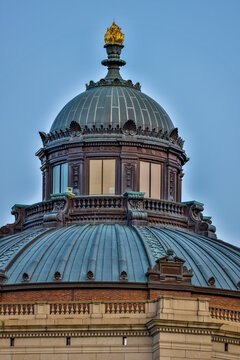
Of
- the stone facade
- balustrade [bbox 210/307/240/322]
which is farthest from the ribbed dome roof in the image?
the stone facade

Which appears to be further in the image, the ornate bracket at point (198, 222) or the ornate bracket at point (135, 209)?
the ornate bracket at point (198, 222)

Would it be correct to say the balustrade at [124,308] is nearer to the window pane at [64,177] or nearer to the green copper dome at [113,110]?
the window pane at [64,177]

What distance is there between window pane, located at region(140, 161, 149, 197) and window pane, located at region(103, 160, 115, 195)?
6.56 feet

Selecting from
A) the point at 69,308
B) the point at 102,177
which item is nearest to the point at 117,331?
the point at 69,308

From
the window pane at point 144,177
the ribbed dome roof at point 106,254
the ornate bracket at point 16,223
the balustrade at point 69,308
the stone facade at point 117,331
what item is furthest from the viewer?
the ornate bracket at point 16,223

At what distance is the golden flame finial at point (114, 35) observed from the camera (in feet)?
351

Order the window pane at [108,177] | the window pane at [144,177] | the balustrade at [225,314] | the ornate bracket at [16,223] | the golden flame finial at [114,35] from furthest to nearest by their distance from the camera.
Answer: the golden flame finial at [114,35] < the ornate bracket at [16,223] < the window pane at [144,177] < the window pane at [108,177] < the balustrade at [225,314]

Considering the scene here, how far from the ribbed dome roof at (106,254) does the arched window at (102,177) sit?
560 cm

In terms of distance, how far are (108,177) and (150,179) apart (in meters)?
3.02

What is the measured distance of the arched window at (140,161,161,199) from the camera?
10156 cm

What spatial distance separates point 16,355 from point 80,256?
8604mm

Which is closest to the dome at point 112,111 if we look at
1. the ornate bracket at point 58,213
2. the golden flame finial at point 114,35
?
the golden flame finial at point 114,35

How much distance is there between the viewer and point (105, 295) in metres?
87.1

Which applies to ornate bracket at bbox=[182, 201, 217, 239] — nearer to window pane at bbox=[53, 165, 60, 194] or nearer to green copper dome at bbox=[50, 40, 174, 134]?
green copper dome at bbox=[50, 40, 174, 134]
